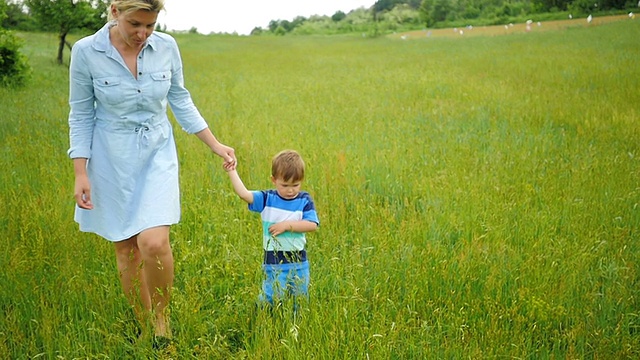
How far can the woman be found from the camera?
329cm

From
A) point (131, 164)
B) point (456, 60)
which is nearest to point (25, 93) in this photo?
point (131, 164)

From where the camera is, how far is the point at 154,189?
3.37 m

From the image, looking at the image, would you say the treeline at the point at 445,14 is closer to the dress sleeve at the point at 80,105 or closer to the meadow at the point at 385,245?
the meadow at the point at 385,245

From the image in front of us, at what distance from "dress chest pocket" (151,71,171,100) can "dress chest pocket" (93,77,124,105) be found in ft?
0.60

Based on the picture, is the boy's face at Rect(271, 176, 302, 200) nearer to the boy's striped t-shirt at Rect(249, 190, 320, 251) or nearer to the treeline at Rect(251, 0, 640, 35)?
the boy's striped t-shirt at Rect(249, 190, 320, 251)

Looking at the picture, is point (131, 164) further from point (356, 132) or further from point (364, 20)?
point (364, 20)

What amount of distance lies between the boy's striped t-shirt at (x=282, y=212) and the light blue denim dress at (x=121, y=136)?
1.59 ft

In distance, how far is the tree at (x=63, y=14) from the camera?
2098 centimetres

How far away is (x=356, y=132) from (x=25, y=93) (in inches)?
321

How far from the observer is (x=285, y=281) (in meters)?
3.50

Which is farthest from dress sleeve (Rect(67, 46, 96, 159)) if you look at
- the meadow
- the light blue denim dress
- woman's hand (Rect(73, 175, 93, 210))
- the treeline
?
the treeline

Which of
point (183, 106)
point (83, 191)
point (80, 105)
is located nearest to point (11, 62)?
point (183, 106)

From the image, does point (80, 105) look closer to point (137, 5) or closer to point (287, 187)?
point (137, 5)

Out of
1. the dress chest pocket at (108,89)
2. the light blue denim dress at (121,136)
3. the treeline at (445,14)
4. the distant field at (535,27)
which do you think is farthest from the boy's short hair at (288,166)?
the treeline at (445,14)
